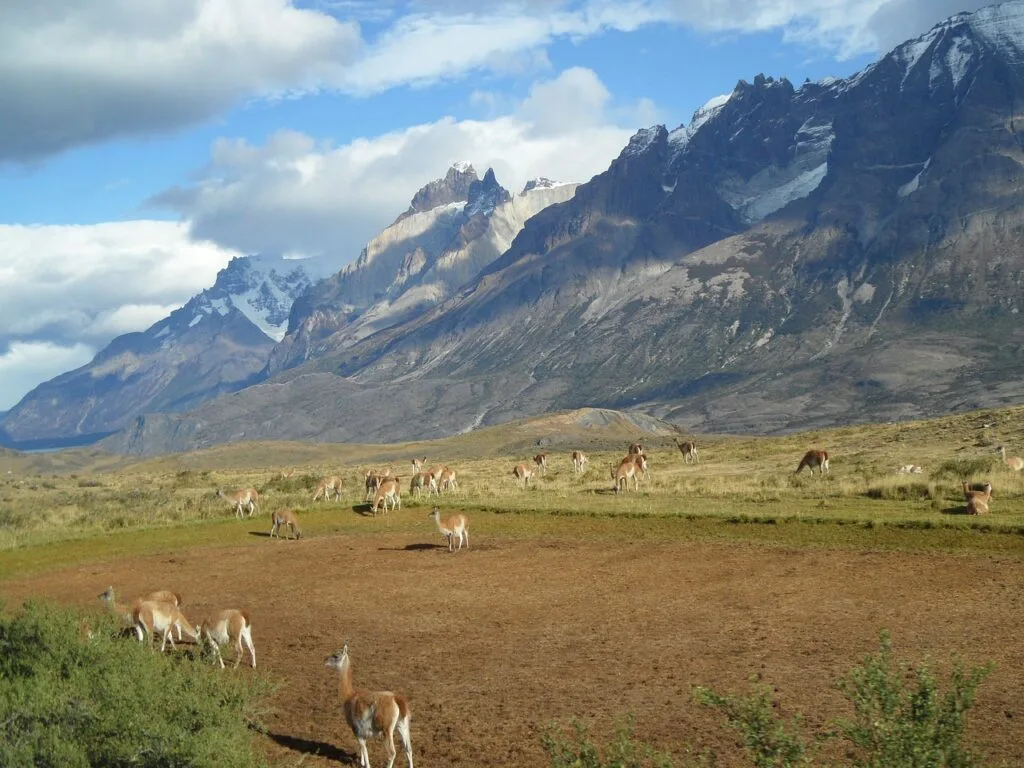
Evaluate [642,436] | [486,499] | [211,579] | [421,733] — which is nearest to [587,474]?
[486,499]

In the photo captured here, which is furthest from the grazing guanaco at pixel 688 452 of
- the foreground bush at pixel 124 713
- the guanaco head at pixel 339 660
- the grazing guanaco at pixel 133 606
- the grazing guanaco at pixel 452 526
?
the foreground bush at pixel 124 713

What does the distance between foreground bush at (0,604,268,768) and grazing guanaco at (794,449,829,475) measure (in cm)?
3689

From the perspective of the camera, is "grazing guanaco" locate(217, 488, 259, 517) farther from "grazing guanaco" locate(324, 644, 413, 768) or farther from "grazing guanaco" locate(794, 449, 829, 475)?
"grazing guanaco" locate(324, 644, 413, 768)

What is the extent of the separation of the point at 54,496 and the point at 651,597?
59.6 metres

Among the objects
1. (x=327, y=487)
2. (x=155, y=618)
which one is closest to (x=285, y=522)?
(x=327, y=487)

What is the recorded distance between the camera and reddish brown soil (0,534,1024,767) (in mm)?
17438

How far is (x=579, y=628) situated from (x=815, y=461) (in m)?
29.4

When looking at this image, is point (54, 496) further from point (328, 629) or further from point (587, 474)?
point (328, 629)

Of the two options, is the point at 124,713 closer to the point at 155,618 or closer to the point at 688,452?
the point at 155,618

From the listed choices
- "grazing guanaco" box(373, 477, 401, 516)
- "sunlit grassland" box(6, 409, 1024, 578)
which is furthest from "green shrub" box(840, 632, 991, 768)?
"grazing guanaco" box(373, 477, 401, 516)

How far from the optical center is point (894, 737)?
435 inches

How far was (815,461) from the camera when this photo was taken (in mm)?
50250

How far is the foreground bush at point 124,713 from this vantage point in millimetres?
A: 13938

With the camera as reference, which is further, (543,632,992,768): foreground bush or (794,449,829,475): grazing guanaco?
(794,449,829,475): grazing guanaco
